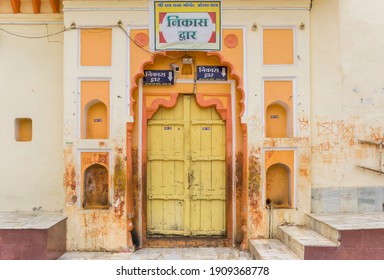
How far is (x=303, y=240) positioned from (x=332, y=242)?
0.40 meters

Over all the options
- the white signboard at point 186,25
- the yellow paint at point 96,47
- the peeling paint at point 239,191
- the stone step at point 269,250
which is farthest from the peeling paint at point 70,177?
the stone step at point 269,250

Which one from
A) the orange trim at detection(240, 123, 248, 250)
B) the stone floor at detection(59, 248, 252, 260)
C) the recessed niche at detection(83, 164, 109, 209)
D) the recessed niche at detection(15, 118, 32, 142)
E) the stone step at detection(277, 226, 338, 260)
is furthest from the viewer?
the recessed niche at detection(15, 118, 32, 142)

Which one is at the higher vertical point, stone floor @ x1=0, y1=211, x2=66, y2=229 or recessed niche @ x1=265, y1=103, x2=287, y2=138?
recessed niche @ x1=265, y1=103, x2=287, y2=138

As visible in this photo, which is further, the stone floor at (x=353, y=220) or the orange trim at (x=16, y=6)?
the orange trim at (x=16, y=6)

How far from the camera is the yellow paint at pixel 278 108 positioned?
6.02 metres

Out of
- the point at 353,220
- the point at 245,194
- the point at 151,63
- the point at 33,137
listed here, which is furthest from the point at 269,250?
the point at 33,137

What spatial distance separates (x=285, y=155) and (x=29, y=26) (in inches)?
200

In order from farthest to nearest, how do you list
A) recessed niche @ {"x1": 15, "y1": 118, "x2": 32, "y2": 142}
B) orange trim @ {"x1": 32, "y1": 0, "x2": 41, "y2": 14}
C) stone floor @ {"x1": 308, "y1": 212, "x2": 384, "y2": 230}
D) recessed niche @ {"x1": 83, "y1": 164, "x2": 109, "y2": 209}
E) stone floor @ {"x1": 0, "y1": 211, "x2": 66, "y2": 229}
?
recessed niche @ {"x1": 15, "y1": 118, "x2": 32, "y2": 142} < orange trim @ {"x1": 32, "y1": 0, "x2": 41, "y2": 14} < recessed niche @ {"x1": 83, "y1": 164, "x2": 109, "y2": 209} < stone floor @ {"x1": 0, "y1": 211, "x2": 66, "y2": 229} < stone floor @ {"x1": 308, "y1": 212, "x2": 384, "y2": 230}

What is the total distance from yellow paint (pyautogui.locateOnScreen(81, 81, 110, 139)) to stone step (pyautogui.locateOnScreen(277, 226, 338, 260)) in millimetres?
3354

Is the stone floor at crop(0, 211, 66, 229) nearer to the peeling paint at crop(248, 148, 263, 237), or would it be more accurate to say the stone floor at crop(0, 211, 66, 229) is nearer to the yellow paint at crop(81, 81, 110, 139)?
the yellow paint at crop(81, 81, 110, 139)

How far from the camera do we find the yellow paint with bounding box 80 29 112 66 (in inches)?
236

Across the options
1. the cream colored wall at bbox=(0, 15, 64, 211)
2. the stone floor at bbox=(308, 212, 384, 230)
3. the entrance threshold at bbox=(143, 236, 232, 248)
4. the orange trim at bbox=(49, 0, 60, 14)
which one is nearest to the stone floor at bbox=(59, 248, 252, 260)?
the entrance threshold at bbox=(143, 236, 232, 248)

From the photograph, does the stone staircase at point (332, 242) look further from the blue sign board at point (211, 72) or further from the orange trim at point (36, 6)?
the orange trim at point (36, 6)

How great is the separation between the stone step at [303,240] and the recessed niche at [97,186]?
302cm
